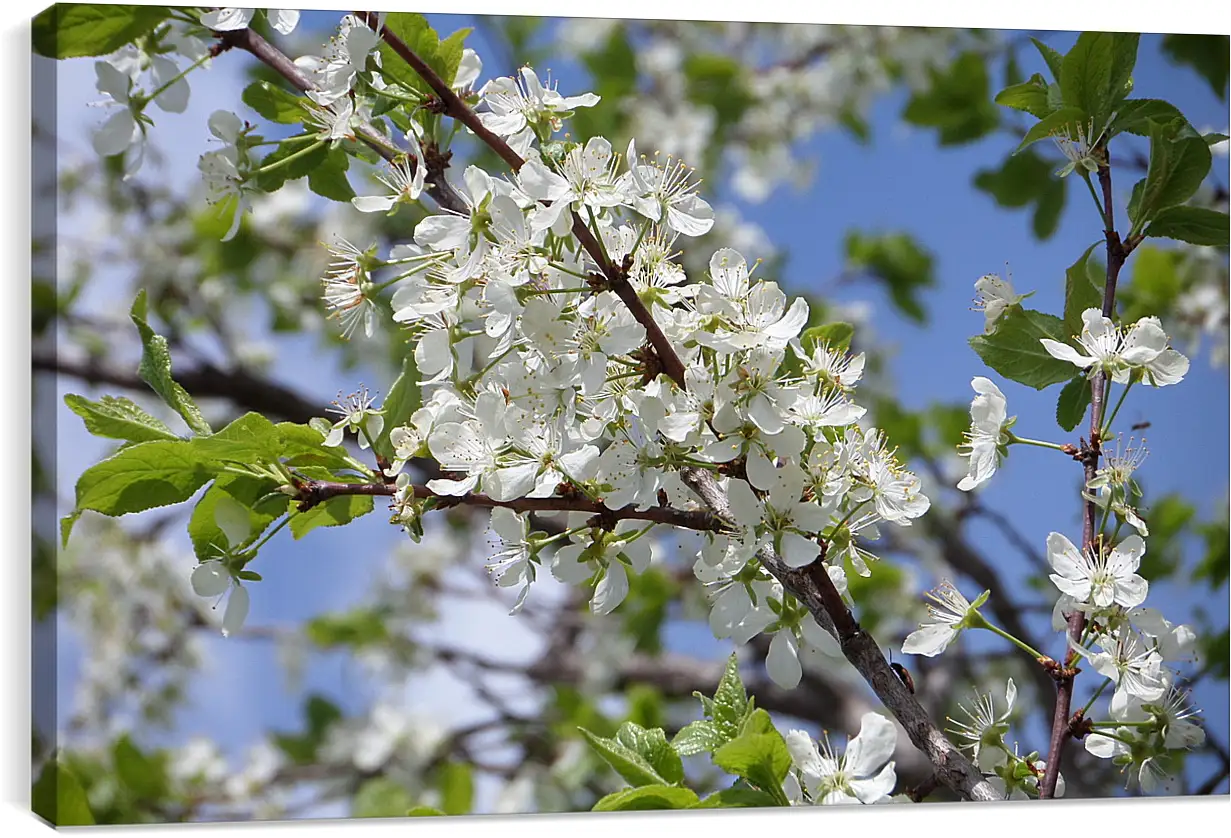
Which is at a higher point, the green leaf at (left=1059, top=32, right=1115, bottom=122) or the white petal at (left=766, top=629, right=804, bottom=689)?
the green leaf at (left=1059, top=32, right=1115, bottom=122)

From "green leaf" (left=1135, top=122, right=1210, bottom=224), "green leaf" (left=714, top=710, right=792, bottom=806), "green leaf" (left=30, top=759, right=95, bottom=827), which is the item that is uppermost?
"green leaf" (left=1135, top=122, right=1210, bottom=224)

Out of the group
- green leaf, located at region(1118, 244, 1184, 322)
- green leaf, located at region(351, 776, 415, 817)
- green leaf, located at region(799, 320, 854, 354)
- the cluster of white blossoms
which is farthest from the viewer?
green leaf, located at region(1118, 244, 1184, 322)

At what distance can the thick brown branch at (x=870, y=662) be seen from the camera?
112cm

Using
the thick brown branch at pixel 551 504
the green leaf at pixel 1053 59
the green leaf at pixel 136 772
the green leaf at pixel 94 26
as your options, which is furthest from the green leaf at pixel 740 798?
the green leaf at pixel 136 772

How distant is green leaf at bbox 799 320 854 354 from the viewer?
1.24m

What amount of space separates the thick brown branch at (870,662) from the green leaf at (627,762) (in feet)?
0.80

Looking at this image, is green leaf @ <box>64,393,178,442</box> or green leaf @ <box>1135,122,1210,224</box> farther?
green leaf @ <box>1135,122,1210,224</box>

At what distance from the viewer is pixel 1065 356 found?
1.31 meters

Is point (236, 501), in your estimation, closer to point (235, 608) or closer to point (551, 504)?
point (235, 608)

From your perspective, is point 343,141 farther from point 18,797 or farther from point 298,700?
point 298,700

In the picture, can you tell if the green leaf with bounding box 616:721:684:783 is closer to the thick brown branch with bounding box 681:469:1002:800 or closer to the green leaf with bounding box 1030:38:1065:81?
the thick brown branch with bounding box 681:469:1002:800

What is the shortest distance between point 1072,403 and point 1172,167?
0.95 feet

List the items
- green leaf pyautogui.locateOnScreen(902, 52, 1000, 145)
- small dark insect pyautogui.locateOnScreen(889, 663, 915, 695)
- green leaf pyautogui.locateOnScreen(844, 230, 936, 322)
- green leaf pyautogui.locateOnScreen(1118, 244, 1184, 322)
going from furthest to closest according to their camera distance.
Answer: green leaf pyautogui.locateOnScreen(844, 230, 936, 322), green leaf pyautogui.locateOnScreen(902, 52, 1000, 145), green leaf pyautogui.locateOnScreen(1118, 244, 1184, 322), small dark insect pyautogui.locateOnScreen(889, 663, 915, 695)

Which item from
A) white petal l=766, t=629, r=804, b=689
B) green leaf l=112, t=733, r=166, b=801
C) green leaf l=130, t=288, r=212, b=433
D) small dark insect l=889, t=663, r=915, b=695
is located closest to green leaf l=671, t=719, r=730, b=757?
white petal l=766, t=629, r=804, b=689
